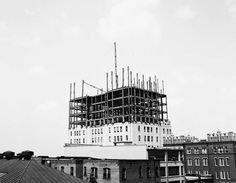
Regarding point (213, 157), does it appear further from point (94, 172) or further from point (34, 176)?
point (34, 176)

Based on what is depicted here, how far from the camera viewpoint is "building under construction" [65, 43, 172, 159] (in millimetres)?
105750

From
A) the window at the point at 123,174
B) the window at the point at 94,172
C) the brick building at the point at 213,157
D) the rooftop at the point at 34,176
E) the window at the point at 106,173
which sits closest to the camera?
the rooftop at the point at 34,176

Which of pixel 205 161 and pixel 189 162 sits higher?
pixel 205 161

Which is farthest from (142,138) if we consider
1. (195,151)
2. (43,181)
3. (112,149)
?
(43,181)

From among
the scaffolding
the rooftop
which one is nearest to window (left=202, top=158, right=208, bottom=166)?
the scaffolding

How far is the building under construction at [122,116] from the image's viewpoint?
105750mm

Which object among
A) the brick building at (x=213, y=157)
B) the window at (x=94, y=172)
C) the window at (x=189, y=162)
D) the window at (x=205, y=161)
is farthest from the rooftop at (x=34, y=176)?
the window at (x=189, y=162)

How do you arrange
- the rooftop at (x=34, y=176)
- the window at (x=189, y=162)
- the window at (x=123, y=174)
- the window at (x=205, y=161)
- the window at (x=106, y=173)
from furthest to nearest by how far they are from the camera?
the window at (x=189, y=162) < the window at (x=205, y=161) < the window at (x=106, y=173) < the window at (x=123, y=174) < the rooftop at (x=34, y=176)

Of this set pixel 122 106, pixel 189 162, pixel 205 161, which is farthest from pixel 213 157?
pixel 122 106

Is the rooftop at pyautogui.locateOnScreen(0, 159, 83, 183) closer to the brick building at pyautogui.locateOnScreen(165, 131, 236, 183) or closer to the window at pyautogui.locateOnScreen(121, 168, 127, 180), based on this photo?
the window at pyautogui.locateOnScreen(121, 168, 127, 180)

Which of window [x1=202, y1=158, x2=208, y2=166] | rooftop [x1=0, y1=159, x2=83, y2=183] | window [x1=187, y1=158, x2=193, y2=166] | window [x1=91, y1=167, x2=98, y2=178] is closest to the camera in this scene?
rooftop [x1=0, y1=159, x2=83, y2=183]

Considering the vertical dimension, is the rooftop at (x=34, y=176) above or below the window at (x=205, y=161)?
above

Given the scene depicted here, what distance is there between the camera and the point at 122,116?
107875mm

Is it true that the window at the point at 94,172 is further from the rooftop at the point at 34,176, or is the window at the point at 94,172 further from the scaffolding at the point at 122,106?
the scaffolding at the point at 122,106
